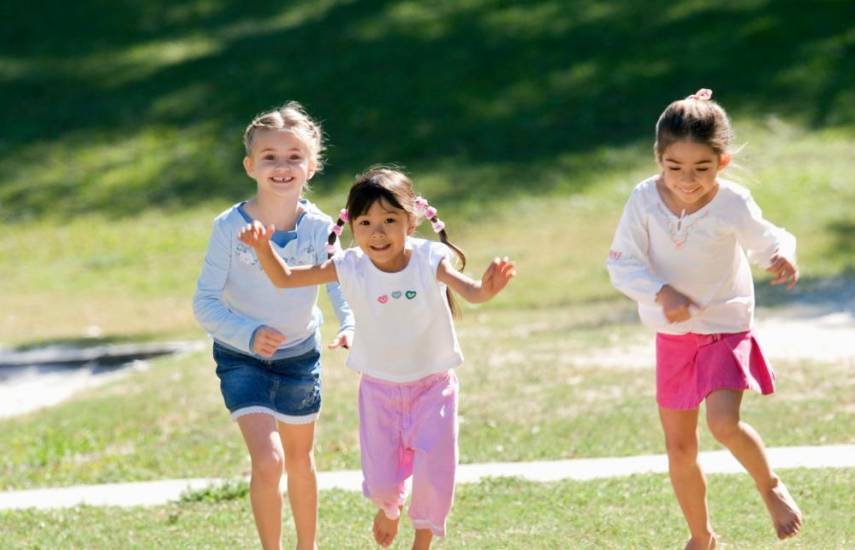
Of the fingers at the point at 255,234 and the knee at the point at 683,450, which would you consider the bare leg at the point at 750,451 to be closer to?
the knee at the point at 683,450

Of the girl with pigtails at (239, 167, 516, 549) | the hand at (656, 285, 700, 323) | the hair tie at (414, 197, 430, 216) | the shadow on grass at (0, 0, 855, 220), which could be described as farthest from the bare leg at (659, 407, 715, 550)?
the shadow on grass at (0, 0, 855, 220)

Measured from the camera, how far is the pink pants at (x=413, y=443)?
5.59 metres

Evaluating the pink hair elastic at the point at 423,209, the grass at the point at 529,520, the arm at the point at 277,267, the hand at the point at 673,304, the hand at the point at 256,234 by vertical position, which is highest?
the pink hair elastic at the point at 423,209

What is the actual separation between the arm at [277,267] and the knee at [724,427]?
1.49 meters

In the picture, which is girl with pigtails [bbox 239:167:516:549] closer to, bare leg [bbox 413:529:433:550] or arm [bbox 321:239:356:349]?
bare leg [bbox 413:529:433:550]

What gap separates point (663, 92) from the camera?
2356 centimetres

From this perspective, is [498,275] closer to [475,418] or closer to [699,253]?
[699,253]

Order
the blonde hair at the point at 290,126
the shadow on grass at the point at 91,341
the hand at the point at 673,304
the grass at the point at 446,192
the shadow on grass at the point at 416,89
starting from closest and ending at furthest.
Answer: the hand at the point at 673,304 → the blonde hair at the point at 290,126 → the grass at the point at 446,192 → the shadow on grass at the point at 91,341 → the shadow on grass at the point at 416,89

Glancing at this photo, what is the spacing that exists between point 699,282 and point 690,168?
426 mm

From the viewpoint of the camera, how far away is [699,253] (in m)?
5.68

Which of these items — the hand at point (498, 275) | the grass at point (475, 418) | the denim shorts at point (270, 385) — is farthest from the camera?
the grass at point (475, 418)

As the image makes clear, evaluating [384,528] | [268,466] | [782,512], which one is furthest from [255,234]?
[782,512]

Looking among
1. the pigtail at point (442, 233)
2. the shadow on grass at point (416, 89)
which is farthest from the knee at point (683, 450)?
the shadow on grass at point (416, 89)

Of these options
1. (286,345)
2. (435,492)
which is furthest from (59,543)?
(435,492)
